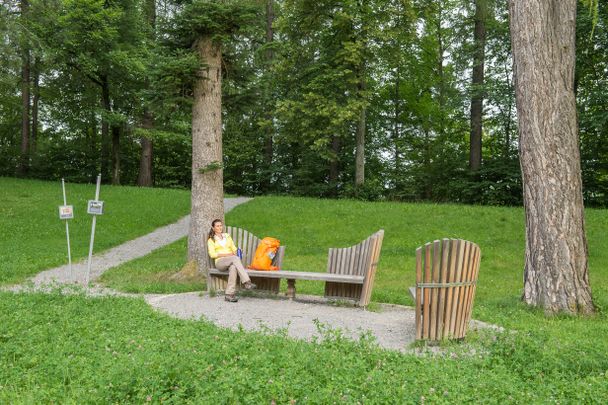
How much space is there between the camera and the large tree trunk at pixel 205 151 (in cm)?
1109

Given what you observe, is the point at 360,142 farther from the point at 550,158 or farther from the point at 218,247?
the point at 550,158

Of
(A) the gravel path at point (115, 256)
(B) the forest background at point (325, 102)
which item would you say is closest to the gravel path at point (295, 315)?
(A) the gravel path at point (115, 256)

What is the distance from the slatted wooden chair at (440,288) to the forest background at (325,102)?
7.99 metres

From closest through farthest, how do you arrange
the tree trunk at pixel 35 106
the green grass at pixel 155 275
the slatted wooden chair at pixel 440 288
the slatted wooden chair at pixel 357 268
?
1. the slatted wooden chair at pixel 440 288
2. the slatted wooden chair at pixel 357 268
3. the green grass at pixel 155 275
4. the tree trunk at pixel 35 106

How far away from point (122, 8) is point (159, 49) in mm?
18762

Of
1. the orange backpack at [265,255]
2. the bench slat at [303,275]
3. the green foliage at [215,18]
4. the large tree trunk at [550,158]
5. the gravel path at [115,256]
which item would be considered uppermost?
the green foliage at [215,18]

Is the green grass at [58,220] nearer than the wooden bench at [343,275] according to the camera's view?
No

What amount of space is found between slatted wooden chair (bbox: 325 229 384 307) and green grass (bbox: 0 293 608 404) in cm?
229

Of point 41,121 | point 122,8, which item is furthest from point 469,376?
point 41,121

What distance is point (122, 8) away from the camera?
2769 cm

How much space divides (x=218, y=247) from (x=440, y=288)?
4.22 m

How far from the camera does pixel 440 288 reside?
19.6ft

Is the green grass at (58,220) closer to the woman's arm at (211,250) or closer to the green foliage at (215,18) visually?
the woman's arm at (211,250)

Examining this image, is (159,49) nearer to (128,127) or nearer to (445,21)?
(128,127)
